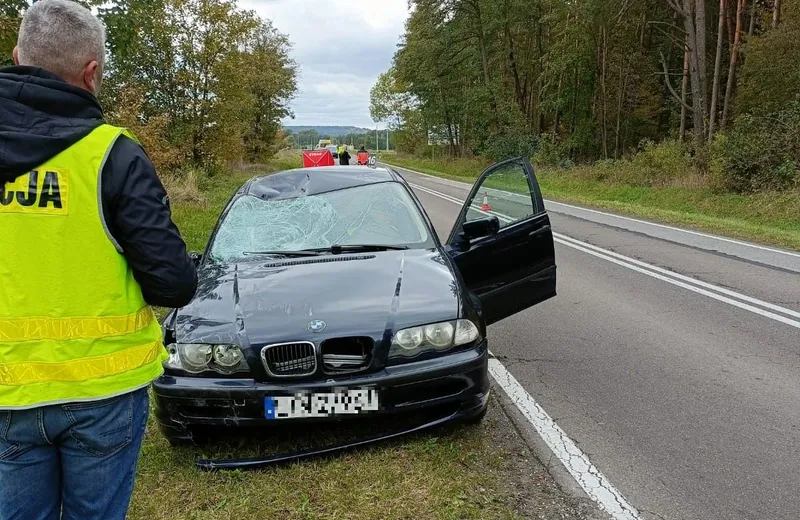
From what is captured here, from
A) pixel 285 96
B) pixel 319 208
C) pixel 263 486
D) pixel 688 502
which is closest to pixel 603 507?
pixel 688 502

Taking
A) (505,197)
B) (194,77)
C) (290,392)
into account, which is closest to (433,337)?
(290,392)

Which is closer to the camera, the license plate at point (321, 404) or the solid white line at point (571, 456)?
the solid white line at point (571, 456)

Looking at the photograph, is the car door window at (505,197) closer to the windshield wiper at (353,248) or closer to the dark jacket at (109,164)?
the windshield wiper at (353,248)

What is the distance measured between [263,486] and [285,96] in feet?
134

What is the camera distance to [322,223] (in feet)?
14.2

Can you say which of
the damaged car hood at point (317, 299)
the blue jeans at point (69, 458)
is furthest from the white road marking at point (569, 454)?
the blue jeans at point (69, 458)

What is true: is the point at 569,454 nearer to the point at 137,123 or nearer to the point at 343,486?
the point at 343,486

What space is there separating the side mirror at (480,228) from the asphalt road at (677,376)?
44.2 inches

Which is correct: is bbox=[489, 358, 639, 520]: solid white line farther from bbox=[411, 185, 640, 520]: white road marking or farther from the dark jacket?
the dark jacket

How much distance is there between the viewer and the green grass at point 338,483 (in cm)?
272

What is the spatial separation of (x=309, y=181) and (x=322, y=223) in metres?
0.71

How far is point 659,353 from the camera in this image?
4.84 metres

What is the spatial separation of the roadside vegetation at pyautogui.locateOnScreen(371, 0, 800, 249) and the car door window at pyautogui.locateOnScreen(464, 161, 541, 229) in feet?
24.1

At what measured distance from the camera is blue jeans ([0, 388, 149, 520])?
1.61 meters
